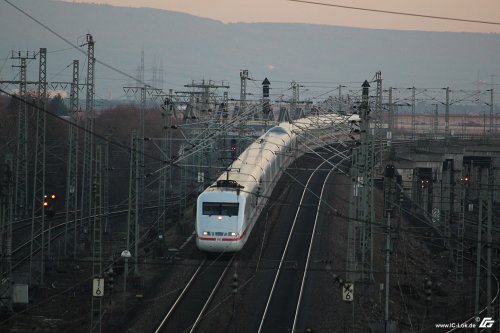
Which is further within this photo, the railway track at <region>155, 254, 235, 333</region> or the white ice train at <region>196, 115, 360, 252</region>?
the white ice train at <region>196, 115, 360, 252</region>

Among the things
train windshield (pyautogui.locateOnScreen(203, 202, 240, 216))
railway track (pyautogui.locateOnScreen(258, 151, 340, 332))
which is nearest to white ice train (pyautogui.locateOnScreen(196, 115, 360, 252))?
train windshield (pyautogui.locateOnScreen(203, 202, 240, 216))

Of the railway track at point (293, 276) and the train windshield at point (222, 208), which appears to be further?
the train windshield at point (222, 208)

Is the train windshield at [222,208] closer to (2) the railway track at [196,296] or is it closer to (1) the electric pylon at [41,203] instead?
(2) the railway track at [196,296]

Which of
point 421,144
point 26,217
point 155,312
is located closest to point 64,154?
point 26,217

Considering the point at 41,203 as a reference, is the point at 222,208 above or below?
above

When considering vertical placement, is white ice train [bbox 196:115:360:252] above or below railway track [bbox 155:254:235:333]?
above
